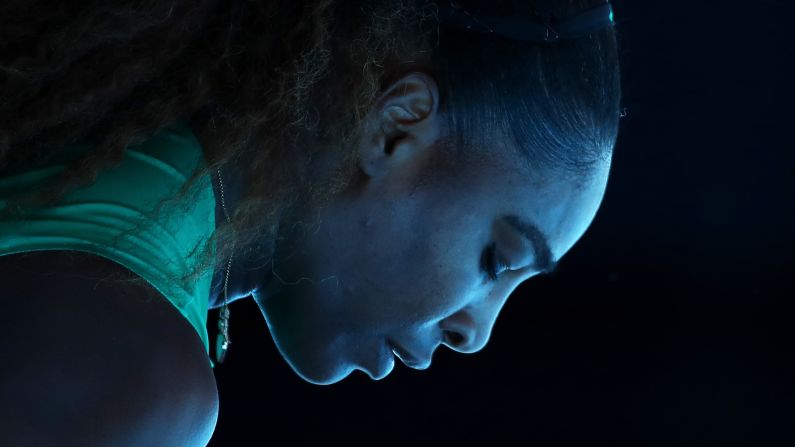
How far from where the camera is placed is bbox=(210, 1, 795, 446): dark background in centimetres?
205

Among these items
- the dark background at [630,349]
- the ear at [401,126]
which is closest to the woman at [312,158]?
the ear at [401,126]

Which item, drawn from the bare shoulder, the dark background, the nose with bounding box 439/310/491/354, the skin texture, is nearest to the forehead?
the skin texture

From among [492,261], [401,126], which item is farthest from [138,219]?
[492,261]

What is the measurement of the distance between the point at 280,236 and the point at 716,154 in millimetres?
1267

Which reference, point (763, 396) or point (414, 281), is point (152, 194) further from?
point (763, 396)

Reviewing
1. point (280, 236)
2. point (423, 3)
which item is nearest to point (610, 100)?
point (423, 3)

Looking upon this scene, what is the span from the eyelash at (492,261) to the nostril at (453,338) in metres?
0.11

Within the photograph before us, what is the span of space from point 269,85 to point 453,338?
39 centimetres

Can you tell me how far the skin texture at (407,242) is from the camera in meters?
0.93

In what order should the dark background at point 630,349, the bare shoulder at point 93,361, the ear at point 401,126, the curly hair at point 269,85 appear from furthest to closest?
1. the dark background at point 630,349
2. the ear at point 401,126
3. the curly hair at point 269,85
4. the bare shoulder at point 93,361

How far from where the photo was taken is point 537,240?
3.30 feet

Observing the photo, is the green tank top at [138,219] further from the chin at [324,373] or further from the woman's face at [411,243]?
A: the chin at [324,373]

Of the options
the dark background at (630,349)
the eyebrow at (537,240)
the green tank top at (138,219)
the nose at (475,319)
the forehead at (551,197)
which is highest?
the forehead at (551,197)

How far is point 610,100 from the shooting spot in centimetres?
100
